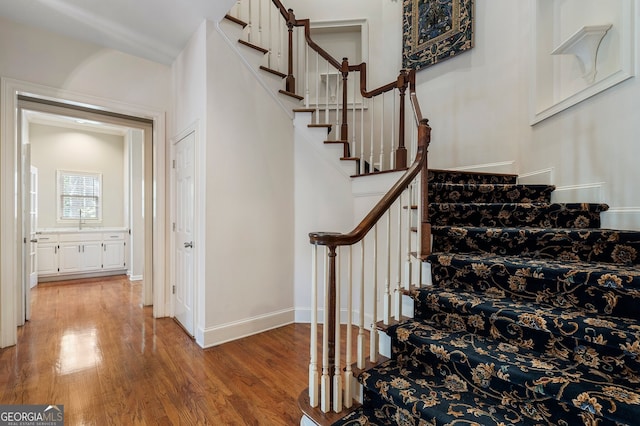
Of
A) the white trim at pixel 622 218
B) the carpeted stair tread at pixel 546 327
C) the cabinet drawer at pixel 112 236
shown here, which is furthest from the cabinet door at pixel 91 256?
the white trim at pixel 622 218

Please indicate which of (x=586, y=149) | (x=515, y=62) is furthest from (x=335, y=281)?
(x=515, y=62)

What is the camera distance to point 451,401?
4.21 ft

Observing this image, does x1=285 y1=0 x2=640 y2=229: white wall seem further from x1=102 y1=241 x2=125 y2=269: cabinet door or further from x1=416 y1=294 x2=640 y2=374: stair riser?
x1=102 y1=241 x2=125 y2=269: cabinet door

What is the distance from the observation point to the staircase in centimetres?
112

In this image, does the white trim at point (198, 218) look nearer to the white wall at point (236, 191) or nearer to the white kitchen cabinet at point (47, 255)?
the white wall at point (236, 191)

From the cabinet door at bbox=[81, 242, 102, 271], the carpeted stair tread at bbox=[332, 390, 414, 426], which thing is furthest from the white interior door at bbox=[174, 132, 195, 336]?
the cabinet door at bbox=[81, 242, 102, 271]

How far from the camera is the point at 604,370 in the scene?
1.17 meters

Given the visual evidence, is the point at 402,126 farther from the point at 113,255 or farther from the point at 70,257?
the point at 70,257

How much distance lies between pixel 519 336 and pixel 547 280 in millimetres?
337

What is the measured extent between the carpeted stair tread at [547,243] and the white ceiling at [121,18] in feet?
8.81

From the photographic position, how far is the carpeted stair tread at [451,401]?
43.6 inches

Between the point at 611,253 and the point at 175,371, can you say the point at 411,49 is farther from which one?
the point at 175,371

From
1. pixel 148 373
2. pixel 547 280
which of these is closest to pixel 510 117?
pixel 547 280

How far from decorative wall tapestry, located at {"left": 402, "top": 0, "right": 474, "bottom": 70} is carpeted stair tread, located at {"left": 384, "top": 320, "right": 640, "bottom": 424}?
3523 mm
